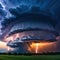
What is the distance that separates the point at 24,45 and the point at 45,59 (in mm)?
808

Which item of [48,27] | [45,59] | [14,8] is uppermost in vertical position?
[14,8]

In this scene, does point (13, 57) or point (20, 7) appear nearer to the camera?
point (13, 57)

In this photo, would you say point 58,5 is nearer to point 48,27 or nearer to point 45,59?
point 48,27

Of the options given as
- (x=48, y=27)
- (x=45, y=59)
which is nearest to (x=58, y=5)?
(x=48, y=27)

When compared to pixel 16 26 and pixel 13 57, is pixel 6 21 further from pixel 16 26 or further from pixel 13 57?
pixel 13 57

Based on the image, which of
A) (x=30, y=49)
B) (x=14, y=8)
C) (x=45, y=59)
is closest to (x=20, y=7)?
(x=14, y=8)

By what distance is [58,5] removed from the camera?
657 centimetres

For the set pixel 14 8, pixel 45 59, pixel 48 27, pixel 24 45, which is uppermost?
pixel 14 8

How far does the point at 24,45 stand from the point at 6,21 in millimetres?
821

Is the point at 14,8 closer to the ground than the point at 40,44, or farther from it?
farther from it

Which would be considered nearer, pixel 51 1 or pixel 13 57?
pixel 13 57

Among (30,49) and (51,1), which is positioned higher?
(51,1)

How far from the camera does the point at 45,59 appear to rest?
234 inches

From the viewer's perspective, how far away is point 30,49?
646 cm
